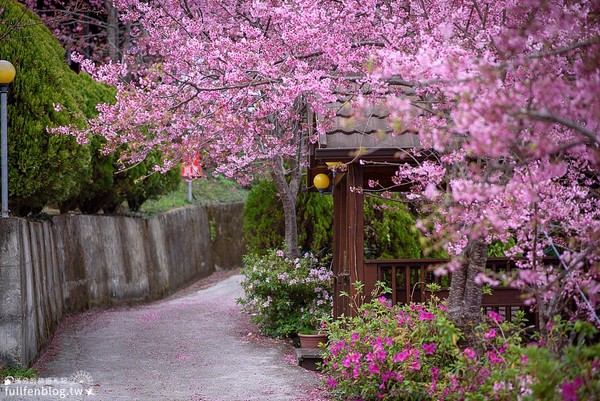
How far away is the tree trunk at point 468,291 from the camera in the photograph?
21.9 feet

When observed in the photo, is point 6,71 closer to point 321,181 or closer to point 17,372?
point 17,372

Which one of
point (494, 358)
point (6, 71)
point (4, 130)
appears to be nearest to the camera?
point (494, 358)

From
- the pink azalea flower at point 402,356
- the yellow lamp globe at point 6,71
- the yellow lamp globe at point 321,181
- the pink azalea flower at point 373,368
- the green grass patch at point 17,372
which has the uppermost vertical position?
the yellow lamp globe at point 6,71

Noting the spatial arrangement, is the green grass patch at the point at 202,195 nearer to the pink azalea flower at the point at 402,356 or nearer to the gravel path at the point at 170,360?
the gravel path at the point at 170,360

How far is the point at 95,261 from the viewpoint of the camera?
1437 cm

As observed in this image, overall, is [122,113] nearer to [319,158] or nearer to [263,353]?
[319,158]

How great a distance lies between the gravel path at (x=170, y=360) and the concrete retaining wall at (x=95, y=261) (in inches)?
18.6

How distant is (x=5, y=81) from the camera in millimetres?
8633

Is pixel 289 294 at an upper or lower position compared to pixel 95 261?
lower

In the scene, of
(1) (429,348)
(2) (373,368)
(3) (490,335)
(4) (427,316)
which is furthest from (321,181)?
(3) (490,335)

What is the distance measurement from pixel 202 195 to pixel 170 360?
14.9m

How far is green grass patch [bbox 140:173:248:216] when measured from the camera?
20891 millimetres

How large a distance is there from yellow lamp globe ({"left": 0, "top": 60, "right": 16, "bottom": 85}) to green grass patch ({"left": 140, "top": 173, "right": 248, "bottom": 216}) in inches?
440

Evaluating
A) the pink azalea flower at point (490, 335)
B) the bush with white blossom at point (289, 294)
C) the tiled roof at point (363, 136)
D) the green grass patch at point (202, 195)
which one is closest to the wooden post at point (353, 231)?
the tiled roof at point (363, 136)
